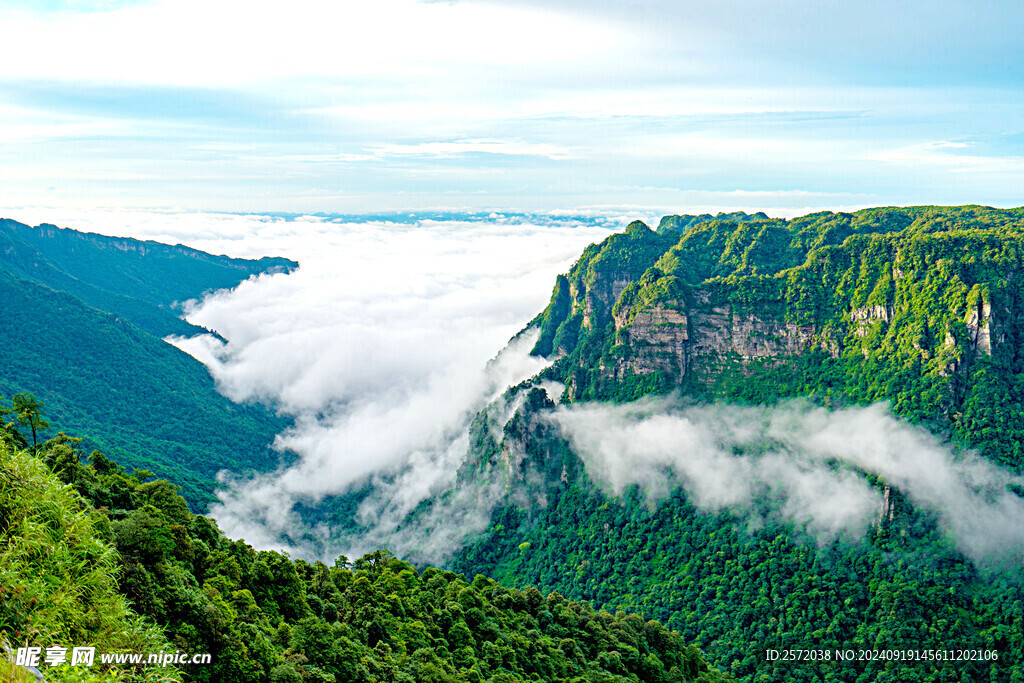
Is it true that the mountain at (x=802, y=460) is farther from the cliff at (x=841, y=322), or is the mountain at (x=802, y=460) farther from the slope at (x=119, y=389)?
the slope at (x=119, y=389)

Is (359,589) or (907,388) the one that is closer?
(359,589)

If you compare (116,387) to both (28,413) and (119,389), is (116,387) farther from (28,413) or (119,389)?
(28,413)

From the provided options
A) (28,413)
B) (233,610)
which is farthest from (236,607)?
(28,413)

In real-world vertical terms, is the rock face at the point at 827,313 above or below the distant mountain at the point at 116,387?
above

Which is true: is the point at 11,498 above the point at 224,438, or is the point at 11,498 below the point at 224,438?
above

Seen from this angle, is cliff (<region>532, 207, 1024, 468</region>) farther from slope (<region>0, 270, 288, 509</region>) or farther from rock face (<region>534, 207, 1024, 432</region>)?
slope (<region>0, 270, 288, 509</region>)

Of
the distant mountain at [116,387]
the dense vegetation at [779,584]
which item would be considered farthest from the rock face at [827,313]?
the distant mountain at [116,387]

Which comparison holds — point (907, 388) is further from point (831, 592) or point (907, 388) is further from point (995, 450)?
point (831, 592)

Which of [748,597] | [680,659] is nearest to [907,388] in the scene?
[748,597]
